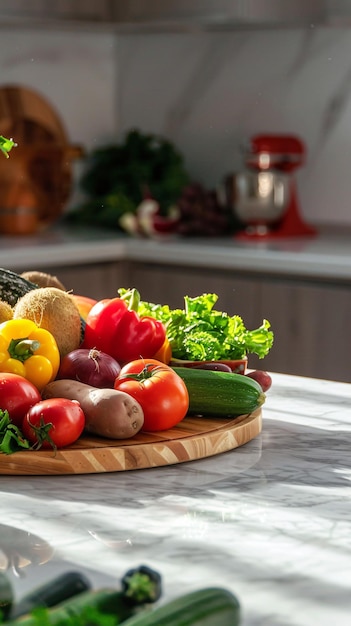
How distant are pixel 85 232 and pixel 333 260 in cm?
117

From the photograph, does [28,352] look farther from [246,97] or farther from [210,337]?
[246,97]

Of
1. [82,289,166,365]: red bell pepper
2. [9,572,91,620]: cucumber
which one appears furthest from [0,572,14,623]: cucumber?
[82,289,166,365]: red bell pepper

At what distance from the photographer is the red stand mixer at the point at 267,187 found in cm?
374

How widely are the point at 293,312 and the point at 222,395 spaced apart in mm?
1866

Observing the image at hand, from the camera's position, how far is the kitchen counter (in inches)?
36.0

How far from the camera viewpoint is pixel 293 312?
325cm

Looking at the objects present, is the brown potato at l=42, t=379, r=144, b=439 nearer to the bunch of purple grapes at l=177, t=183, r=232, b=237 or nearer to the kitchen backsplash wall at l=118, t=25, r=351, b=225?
the bunch of purple grapes at l=177, t=183, r=232, b=237

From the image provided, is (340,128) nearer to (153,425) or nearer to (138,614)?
(153,425)

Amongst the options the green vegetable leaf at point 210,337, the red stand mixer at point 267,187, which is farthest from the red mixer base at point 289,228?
the green vegetable leaf at point 210,337

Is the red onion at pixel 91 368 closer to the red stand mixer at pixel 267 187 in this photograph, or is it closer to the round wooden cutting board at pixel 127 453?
the round wooden cutting board at pixel 127 453

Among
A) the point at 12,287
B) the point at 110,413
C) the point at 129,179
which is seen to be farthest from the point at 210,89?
the point at 110,413

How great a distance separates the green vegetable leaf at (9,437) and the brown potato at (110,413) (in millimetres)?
86

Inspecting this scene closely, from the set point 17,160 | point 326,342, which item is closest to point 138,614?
point 326,342

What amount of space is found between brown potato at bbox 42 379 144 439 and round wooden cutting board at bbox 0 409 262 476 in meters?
0.01
